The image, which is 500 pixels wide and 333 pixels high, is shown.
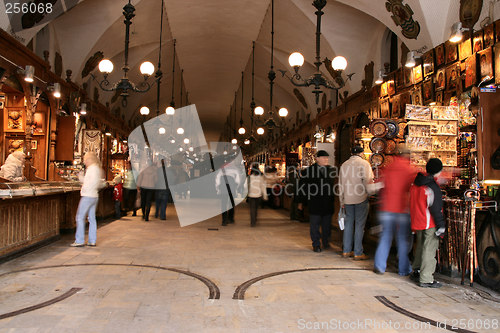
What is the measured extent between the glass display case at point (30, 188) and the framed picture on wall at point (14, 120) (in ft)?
11.8

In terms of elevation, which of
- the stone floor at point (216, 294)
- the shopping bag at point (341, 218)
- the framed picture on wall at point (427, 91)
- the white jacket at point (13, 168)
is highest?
the framed picture on wall at point (427, 91)

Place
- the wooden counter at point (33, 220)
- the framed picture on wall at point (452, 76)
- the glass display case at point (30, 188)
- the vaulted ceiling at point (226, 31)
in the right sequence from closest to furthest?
the glass display case at point (30, 188) → the wooden counter at point (33, 220) → the framed picture on wall at point (452, 76) → the vaulted ceiling at point (226, 31)

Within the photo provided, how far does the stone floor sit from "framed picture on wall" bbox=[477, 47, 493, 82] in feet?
11.5

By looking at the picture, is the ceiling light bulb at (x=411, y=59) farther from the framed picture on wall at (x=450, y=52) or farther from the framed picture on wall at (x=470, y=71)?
the framed picture on wall at (x=470, y=71)

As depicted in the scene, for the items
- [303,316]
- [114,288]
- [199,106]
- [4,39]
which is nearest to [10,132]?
[4,39]

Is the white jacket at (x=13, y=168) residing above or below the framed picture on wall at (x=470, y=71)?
below

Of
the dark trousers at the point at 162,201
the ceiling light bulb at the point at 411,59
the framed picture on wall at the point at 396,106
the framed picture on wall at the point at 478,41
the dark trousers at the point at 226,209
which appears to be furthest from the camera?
the dark trousers at the point at 162,201

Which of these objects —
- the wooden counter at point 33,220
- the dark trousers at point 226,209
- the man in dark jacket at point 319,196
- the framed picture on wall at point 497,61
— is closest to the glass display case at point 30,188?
the wooden counter at point 33,220

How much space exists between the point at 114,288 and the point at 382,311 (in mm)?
2590

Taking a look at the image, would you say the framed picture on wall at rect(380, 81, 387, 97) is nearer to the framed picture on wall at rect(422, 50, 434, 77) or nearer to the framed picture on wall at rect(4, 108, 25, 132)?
the framed picture on wall at rect(422, 50, 434, 77)

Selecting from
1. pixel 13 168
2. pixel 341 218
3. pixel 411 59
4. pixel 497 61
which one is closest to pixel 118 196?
pixel 13 168

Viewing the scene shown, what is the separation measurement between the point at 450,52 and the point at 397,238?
442cm

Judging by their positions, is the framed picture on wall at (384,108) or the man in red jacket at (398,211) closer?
the man in red jacket at (398,211)

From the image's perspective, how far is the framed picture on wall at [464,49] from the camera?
22.2ft
